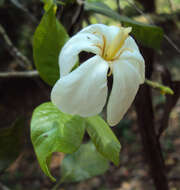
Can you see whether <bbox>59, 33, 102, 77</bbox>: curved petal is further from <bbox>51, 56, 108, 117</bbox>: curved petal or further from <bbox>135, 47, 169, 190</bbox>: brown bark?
<bbox>135, 47, 169, 190</bbox>: brown bark

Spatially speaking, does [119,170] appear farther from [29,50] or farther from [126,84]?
[126,84]

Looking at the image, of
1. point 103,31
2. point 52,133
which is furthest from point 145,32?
point 52,133

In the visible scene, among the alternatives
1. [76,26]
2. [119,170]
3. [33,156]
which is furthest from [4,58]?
[76,26]

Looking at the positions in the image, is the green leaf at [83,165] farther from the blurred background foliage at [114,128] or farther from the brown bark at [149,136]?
the brown bark at [149,136]

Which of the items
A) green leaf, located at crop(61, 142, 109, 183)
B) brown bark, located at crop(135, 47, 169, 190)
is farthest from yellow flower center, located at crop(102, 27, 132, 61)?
green leaf, located at crop(61, 142, 109, 183)

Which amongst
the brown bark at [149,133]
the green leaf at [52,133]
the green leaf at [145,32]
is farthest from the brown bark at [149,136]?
the green leaf at [52,133]

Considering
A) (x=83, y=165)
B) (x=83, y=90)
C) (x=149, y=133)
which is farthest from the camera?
(x=83, y=165)

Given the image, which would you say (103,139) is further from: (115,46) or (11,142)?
(11,142)
